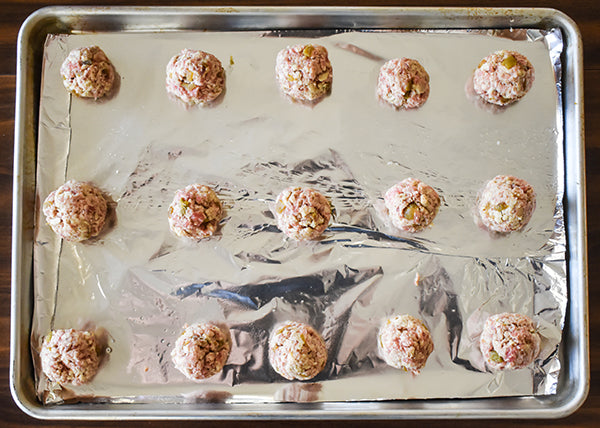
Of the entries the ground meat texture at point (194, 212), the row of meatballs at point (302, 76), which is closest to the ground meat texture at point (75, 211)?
the ground meat texture at point (194, 212)

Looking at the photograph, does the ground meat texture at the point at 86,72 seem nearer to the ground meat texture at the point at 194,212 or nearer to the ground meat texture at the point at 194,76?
the ground meat texture at the point at 194,76

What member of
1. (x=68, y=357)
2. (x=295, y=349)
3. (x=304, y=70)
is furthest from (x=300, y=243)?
(x=68, y=357)

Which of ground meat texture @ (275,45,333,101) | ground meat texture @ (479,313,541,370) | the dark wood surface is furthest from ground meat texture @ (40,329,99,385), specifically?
ground meat texture @ (479,313,541,370)

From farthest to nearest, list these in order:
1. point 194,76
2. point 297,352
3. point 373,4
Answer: point 373,4
point 194,76
point 297,352

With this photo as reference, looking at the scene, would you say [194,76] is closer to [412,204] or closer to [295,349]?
[412,204]

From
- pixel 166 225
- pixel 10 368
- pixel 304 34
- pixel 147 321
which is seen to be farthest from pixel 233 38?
pixel 10 368

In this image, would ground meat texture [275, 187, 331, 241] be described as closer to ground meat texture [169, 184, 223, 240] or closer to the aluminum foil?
the aluminum foil
